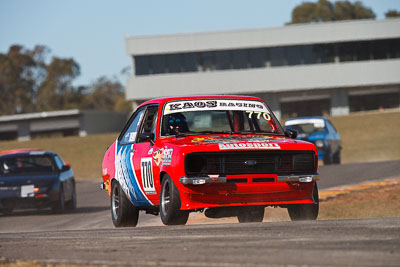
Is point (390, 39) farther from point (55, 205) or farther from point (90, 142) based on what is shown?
point (55, 205)

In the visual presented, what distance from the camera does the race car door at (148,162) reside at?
420 inches

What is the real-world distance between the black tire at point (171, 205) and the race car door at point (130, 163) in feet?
2.36

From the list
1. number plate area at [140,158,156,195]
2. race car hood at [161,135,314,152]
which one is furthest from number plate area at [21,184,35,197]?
race car hood at [161,135,314,152]

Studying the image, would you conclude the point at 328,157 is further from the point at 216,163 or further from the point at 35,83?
the point at 35,83

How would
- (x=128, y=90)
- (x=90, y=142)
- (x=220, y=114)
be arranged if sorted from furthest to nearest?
(x=128, y=90) < (x=90, y=142) < (x=220, y=114)

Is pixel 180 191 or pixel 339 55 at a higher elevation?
pixel 180 191

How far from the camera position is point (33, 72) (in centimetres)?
11375

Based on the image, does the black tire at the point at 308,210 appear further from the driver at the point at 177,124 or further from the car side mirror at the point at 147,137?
the car side mirror at the point at 147,137

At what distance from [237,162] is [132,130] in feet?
8.26

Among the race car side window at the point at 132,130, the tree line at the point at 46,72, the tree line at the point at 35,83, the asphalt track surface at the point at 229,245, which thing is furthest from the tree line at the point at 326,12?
the asphalt track surface at the point at 229,245

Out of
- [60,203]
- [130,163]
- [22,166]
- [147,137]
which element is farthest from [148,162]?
[22,166]

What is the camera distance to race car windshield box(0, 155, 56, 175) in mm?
19156

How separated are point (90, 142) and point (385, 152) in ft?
79.0

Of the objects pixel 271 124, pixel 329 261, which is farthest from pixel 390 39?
pixel 329 261
